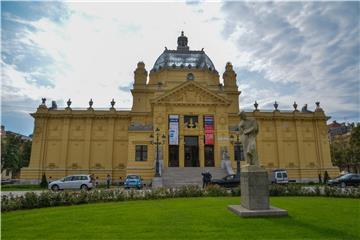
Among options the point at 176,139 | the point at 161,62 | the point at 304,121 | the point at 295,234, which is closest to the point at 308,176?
the point at 304,121

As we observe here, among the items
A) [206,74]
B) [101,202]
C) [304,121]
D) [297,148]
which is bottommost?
[101,202]

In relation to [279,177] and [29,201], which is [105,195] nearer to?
[29,201]

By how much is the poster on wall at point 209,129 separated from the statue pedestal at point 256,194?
2970 centimetres

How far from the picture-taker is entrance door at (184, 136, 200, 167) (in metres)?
40.8

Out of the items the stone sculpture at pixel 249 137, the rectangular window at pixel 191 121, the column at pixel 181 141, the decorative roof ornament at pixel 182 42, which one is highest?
the decorative roof ornament at pixel 182 42

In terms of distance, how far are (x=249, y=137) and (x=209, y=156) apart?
96.6 ft

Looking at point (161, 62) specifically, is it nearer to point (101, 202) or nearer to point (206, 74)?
point (206, 74)

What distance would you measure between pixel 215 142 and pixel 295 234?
33.8 meters

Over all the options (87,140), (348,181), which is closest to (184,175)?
(348,181)

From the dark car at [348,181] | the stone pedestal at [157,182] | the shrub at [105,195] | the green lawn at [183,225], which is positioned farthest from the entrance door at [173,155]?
the green lawn at [183,225]

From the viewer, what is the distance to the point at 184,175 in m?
35.2

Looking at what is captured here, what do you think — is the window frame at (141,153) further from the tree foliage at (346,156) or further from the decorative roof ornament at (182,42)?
the tree foliage at (346,156)

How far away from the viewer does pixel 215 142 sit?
4112 cm

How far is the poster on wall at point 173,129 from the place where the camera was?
133 feet
